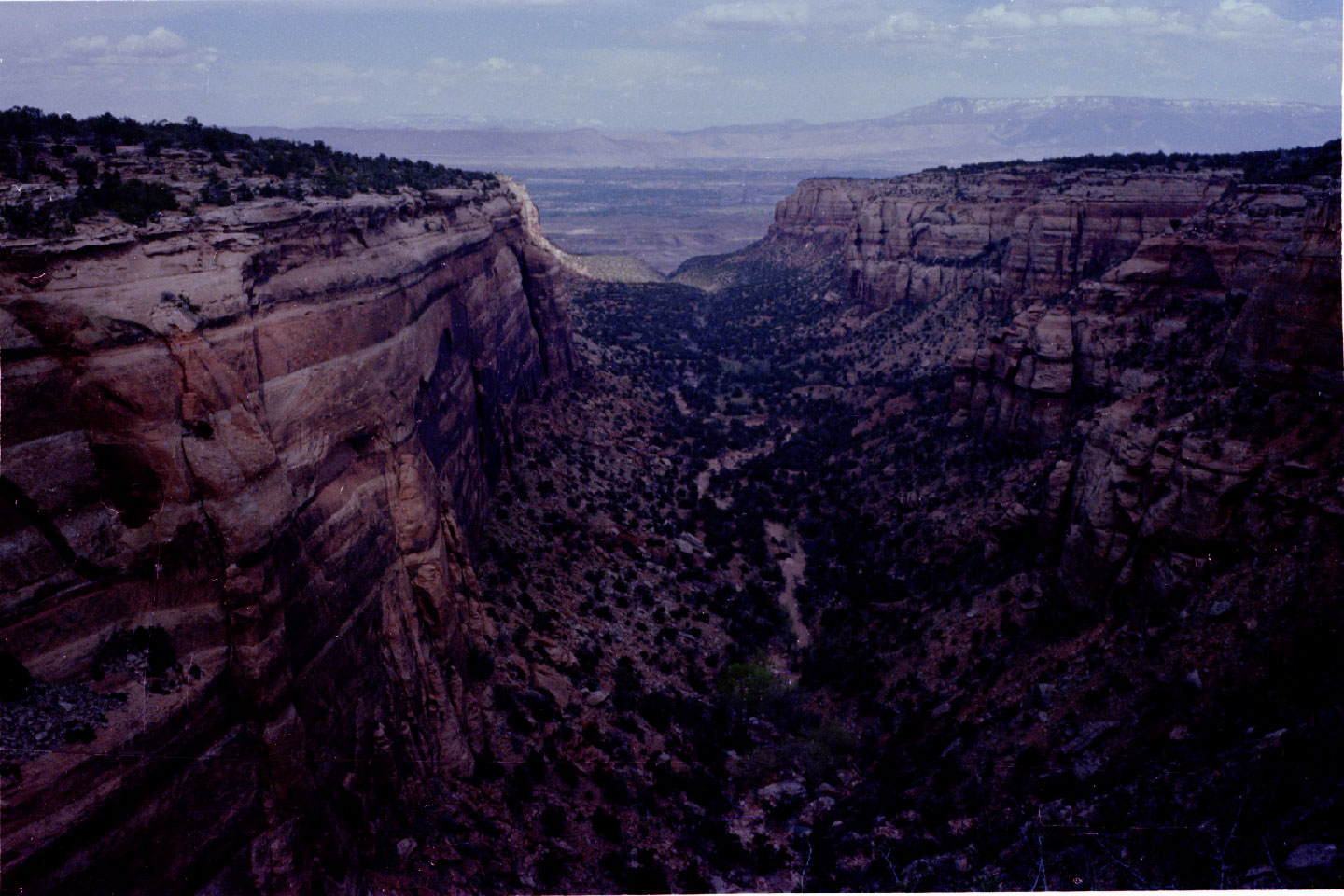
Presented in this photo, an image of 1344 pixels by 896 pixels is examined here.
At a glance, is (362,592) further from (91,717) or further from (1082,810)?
(1082,810)

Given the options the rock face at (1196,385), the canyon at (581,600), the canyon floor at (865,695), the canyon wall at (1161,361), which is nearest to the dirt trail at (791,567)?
the canyon floor at (865,695)

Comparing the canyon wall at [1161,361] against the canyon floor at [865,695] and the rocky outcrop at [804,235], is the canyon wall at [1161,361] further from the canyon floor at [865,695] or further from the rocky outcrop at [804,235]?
the rocky outcrop at [804,235]

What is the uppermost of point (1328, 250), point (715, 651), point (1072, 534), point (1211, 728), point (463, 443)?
point (1328, 250)

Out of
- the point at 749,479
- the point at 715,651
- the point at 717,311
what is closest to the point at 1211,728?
the point at 715,651

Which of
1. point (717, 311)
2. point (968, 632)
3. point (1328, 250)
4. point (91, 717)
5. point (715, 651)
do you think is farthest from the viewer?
→ point (717, 311)

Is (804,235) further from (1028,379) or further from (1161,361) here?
(1161,361)

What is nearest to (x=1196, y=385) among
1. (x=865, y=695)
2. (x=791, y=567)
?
(x=865, y=695)
